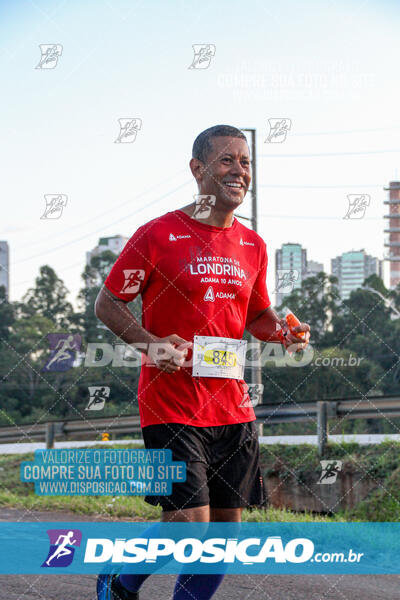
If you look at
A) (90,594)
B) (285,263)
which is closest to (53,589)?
(90,594)

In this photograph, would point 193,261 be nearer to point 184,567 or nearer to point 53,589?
point 184,567

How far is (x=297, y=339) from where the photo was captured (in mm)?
4027

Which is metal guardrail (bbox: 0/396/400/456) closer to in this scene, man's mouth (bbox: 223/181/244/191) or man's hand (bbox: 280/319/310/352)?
man's hand (bbox: 280/319/310/352)

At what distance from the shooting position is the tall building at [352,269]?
42.8 metres

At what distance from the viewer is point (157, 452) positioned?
3668mm

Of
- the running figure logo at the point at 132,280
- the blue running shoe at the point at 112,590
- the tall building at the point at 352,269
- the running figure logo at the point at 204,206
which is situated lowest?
the blue running shoe at the point at 112,590

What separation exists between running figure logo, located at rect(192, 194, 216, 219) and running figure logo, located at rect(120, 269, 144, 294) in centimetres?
40

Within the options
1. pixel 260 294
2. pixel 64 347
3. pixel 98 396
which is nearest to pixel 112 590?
pixel 260 294

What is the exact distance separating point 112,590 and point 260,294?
1600 millimetres

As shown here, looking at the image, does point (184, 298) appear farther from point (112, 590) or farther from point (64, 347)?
point (64, 347)

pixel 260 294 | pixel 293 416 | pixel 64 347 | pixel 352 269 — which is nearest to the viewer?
pixel 260 294

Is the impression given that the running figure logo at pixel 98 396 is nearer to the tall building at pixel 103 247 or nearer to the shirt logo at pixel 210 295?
the shirt logo at pixel 210 295

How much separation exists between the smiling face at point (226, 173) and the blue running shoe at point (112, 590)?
1.79 m

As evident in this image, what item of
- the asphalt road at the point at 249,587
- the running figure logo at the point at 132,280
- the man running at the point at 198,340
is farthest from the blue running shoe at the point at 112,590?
the running figure logo at the point at 132,280
